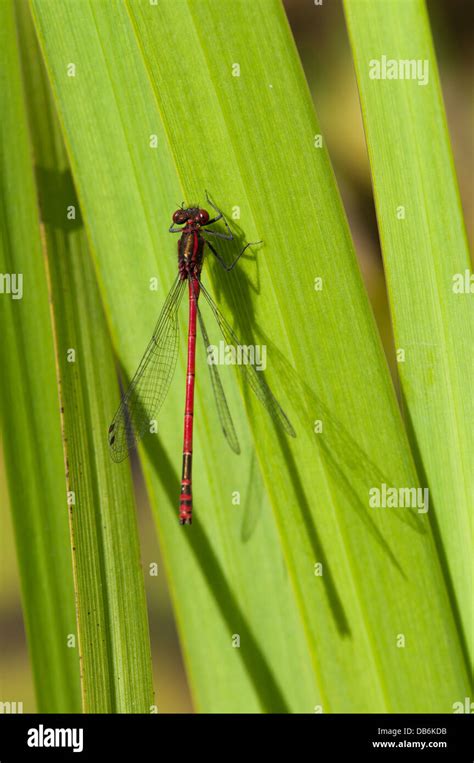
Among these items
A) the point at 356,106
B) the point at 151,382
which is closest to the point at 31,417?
the point at 151,382

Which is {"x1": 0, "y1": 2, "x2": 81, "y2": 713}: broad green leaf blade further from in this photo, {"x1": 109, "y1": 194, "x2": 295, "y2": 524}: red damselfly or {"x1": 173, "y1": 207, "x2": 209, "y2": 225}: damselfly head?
{"x1": 173, "y1": 207, "x2": 209, "y2": 225}: damselfly head

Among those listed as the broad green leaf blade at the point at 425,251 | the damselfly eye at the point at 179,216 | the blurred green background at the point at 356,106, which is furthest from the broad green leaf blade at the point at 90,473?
the blurred green background at the point at 356,106

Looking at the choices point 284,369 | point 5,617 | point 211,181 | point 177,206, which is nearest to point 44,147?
point 177,206

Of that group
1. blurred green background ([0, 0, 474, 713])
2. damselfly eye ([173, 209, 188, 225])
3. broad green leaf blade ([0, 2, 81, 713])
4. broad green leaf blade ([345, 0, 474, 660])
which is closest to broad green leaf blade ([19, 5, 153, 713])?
broad green leaf blade ([0, 2, 81, 713])

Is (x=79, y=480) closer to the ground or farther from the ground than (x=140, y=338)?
closer to the ground

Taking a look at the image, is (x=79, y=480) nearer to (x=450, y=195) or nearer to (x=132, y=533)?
(x=132, y=533)

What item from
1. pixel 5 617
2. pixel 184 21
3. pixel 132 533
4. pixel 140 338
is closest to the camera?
pixel 184 21

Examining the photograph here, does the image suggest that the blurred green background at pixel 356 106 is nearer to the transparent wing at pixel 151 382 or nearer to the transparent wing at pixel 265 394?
the transparent wing at pixel 151 382
